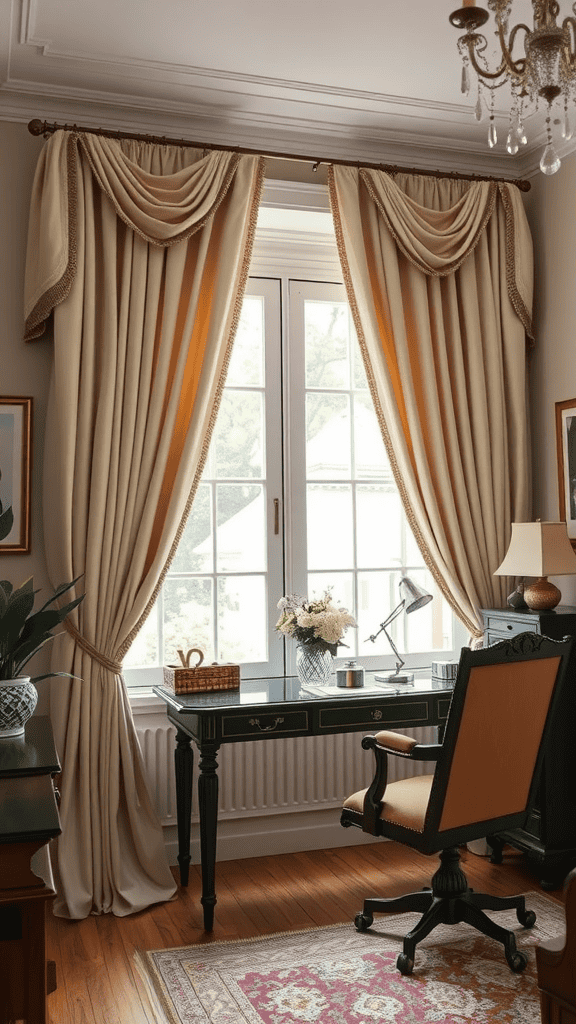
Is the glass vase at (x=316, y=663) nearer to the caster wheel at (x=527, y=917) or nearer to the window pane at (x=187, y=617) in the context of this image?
the window pane at (x=187, y=617)

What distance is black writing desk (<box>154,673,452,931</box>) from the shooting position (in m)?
3.31

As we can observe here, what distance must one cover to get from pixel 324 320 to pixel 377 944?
9.11 feet

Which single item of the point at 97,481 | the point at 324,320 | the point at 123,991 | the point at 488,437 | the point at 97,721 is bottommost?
the point at 123,991

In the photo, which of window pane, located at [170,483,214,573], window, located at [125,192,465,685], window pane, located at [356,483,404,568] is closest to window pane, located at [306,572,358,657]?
window, located at [125,192,465,685]

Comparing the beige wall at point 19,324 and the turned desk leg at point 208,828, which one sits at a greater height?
the beige wall at point 19,324

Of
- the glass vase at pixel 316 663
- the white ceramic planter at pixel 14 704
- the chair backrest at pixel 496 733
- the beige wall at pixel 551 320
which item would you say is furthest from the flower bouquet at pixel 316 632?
the white ceramic planter at pixel 14 704

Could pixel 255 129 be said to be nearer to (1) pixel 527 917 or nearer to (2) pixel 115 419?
(2) pixel 115 419

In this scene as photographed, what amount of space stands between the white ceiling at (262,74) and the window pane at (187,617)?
199 centimetres

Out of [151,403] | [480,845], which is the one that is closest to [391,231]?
[151,403]

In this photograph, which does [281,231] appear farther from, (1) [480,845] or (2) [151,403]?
(1) [480,845]

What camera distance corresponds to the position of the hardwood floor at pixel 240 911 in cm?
285

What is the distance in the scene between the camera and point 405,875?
3.83 m

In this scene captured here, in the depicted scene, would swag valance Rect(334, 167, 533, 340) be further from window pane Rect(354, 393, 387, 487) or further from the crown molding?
window pane Rect(354, 393, 387, 487)

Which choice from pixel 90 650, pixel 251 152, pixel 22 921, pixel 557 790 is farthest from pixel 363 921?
pixel 251 152
